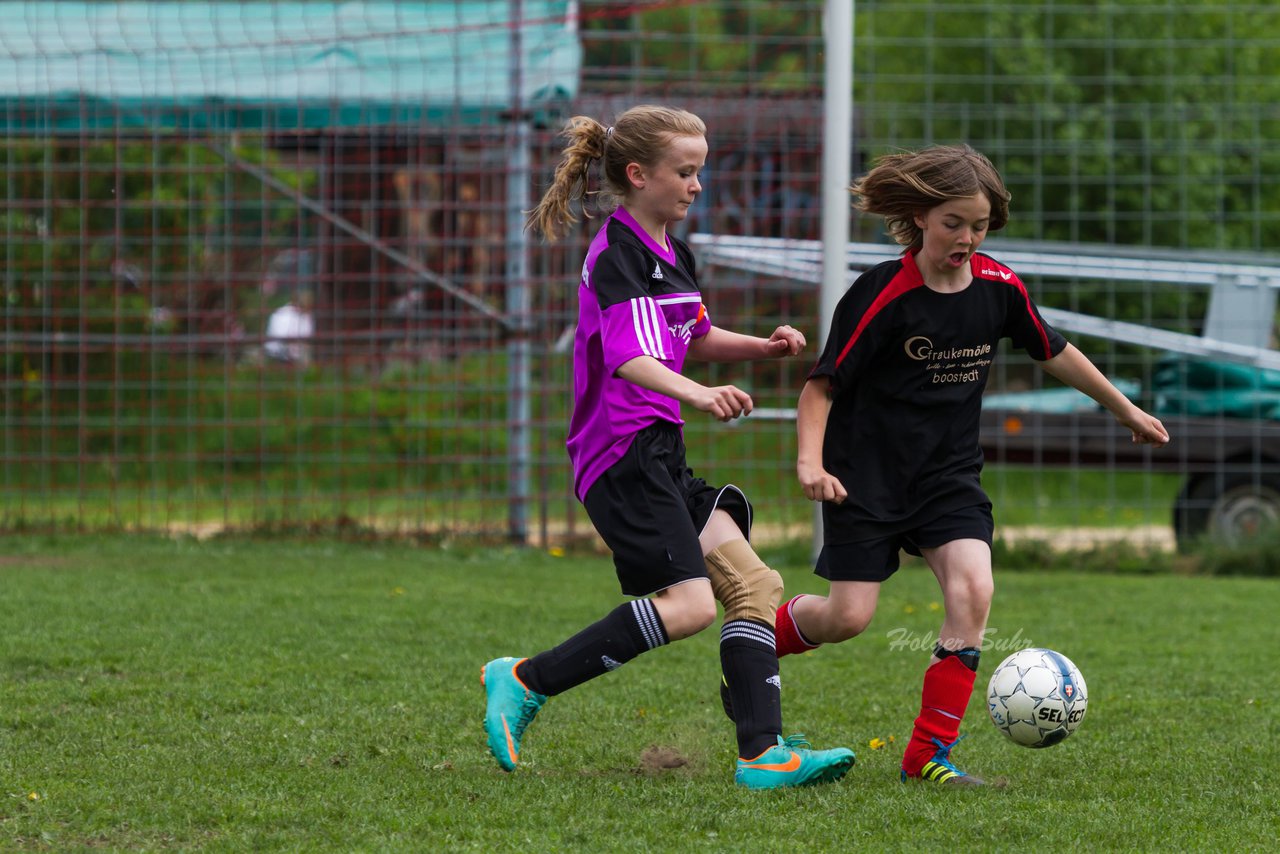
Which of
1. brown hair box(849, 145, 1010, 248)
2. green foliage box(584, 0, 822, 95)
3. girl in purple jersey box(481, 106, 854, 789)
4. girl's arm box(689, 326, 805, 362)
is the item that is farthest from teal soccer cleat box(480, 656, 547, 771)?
green foliage box(584, 0, 822, 95)

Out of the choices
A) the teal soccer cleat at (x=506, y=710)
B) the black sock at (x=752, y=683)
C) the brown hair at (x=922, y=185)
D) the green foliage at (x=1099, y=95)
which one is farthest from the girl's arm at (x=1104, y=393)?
the green foliage at (x=1099, y=95)

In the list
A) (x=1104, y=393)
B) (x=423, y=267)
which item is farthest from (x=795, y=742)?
(x=423, y=267)

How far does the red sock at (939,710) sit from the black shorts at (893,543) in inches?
11.0

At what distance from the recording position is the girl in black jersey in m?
3.78

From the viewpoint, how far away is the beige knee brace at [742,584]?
3738 millimetres

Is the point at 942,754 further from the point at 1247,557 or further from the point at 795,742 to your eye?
the point at 1247,557

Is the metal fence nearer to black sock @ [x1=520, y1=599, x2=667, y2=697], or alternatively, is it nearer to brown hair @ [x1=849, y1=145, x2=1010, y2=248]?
brown hair @ [x1=849, y1=145, x2=1010, y2=248]

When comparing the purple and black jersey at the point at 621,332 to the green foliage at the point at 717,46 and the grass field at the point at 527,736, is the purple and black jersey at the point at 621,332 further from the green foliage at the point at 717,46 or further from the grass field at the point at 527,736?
the green foliage at the point at 717,46

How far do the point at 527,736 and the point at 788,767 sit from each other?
3.00 ft

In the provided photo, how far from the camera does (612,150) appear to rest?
3789 mm

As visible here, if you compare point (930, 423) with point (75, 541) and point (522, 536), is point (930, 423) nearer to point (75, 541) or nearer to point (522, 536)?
point (522, 536)

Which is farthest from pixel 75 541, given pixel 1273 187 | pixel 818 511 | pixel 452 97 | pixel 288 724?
pixel 1273 187

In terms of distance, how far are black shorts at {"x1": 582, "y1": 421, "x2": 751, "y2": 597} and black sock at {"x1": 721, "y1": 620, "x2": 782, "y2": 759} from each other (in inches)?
7.7

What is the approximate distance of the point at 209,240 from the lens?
30.0 ft
